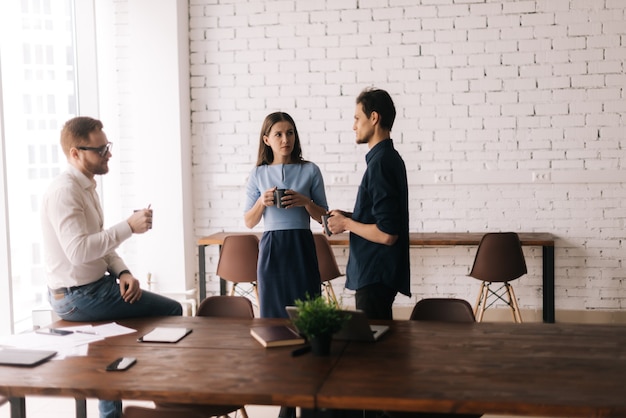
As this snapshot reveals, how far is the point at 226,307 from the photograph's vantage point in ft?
10.9

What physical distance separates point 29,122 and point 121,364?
310 cm

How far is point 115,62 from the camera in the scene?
571cm

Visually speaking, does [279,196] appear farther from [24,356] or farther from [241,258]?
[241,258]

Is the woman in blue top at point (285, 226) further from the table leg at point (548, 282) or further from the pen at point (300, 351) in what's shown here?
the table leg at point (548, 282)

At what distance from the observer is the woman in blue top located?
3404 millimetres

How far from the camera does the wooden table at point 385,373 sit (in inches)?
77.2

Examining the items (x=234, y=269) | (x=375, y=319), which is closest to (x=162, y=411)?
(x=375, y=319)

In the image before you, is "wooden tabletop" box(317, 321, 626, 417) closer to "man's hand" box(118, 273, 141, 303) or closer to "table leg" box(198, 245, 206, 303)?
"man's hand" box(118, 273, 141, 303)

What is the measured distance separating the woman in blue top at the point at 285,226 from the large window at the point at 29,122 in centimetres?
193

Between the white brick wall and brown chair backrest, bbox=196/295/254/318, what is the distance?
2.59 metres

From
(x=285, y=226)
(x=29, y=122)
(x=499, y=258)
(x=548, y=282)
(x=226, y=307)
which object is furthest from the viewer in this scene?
(x=548, y=282)

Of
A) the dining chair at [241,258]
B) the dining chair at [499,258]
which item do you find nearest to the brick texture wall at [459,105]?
the dining chair at [499,258]

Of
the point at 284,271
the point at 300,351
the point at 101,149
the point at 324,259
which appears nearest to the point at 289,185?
the point at 284,271

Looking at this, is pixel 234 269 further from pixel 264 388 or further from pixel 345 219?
pixel 264 388
